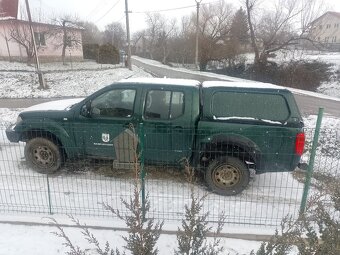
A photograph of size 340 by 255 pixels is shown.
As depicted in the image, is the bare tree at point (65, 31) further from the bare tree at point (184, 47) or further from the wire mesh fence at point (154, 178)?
the wire mesh fence at point (154, 178)

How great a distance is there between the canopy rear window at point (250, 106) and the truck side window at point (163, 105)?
0.60m

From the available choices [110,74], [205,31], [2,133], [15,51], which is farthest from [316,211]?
[205,31]

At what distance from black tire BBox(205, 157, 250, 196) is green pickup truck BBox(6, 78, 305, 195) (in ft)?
0.05

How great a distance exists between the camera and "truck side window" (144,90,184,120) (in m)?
4.65

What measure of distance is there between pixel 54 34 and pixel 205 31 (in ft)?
61.5

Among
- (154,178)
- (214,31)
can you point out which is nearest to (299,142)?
(154,178)

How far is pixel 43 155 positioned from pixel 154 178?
2147 millimetres

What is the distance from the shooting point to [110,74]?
2030cm

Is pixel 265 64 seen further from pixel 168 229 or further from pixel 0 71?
pixel 168 229

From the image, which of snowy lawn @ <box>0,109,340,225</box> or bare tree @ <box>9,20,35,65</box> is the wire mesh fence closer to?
snowy lawn @ <box>0,109,340,225</box>

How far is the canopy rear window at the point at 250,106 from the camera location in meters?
4.43

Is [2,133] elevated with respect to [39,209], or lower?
elevated

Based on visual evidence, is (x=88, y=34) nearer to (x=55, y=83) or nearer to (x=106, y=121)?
(x=55, y=83)

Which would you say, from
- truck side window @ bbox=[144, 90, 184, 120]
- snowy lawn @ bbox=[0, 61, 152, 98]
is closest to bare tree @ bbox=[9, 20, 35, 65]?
snowy lawn @ bbox=[0, 61, 152, 98]
